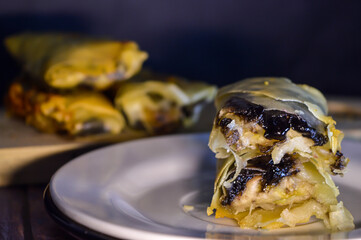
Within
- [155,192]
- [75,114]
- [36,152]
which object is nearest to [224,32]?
[75,114]

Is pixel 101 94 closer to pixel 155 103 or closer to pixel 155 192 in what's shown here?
pixel 155 103

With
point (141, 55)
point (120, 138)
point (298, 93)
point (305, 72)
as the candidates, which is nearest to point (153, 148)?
point (120, 138)

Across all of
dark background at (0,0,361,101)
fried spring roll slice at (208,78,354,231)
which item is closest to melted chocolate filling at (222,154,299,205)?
fried spring roll slice at (208,78,354,231)

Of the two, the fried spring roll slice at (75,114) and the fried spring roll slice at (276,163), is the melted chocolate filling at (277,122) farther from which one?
the fried spring roll slice at (75,114)

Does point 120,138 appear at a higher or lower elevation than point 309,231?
lower

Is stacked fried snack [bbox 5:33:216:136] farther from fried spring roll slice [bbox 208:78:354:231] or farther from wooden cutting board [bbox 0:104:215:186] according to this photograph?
fried spring roll slice [bbox 208:78:354:231]

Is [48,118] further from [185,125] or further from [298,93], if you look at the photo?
[298,93]
